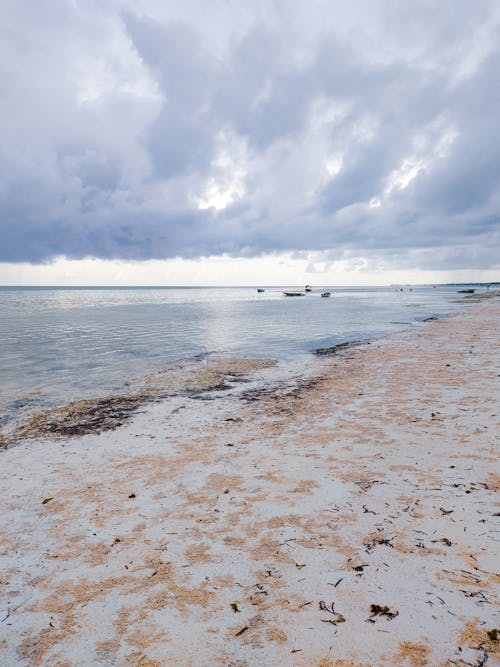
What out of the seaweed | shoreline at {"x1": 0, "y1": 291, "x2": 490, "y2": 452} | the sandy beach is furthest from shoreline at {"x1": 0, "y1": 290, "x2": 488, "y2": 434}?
the seaweed

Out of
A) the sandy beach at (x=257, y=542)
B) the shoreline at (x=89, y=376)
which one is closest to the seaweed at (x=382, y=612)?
the sandy beach at (x=257, y=542)

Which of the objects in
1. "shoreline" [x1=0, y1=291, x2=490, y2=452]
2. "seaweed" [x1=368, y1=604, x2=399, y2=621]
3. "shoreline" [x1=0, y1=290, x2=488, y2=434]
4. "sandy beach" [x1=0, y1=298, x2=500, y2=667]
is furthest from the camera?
"shoreline" [x1=0, y1=290, x2=488, y2=434]

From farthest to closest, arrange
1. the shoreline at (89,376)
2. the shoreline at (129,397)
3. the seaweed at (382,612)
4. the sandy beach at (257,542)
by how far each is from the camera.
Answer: the shoreline at (89,376) → the shoreline at (129,397) → the seaweed at (382,612) → the sandy beach at (257,542)

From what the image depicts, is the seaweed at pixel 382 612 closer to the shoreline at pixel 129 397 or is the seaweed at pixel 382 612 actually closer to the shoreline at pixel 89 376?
the shoreline at pixel 129 397

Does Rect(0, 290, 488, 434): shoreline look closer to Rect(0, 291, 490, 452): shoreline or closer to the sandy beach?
Rect(0, 291, 490, 452): shoreline

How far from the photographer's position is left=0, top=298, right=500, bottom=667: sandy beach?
3625 millimetres

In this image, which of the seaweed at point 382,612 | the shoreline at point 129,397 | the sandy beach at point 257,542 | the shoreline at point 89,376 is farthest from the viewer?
the shoreline at point 89,376

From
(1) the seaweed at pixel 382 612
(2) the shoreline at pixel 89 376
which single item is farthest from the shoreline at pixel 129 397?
(1) the seaweed at pixel 382 612

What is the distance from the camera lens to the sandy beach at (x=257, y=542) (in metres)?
3.62

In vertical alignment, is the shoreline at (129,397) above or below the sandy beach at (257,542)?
below

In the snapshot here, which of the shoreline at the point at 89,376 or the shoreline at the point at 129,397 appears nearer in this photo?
the shoreline at the point at 129,397

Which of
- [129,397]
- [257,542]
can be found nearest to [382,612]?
[257,542]

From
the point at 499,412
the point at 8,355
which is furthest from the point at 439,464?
the point at 8,355

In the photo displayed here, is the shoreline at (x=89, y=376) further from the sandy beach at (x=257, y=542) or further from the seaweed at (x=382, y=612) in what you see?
the seaweed at (x=382, y=612)
